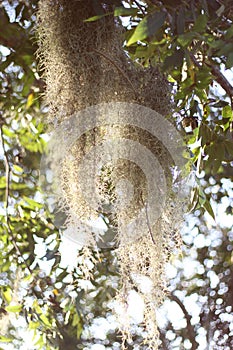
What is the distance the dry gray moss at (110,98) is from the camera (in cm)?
93

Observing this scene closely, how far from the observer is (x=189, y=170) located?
0.96 metres

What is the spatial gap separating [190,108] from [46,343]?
1.09m

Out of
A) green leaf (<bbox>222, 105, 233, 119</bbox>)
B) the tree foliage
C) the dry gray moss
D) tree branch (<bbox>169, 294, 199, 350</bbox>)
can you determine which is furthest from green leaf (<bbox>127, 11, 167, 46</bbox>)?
tree branch (<bbox>169, 294, 199, 350</bbox>)

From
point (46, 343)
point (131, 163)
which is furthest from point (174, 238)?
point (46, 343)

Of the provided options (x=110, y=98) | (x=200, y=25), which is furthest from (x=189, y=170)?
(x=200, y=25)

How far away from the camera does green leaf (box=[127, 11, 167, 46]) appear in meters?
0.71

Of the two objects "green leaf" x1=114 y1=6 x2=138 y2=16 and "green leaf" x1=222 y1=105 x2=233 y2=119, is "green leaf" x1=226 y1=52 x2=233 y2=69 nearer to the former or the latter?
"green leaf" x1=114 y1=6 x2=138 y2=16

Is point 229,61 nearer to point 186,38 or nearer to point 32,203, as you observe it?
point 186,38

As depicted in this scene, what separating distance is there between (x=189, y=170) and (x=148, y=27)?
299 mm

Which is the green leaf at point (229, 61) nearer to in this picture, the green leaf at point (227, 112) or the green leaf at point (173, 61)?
the green leaf at point (173, 61)

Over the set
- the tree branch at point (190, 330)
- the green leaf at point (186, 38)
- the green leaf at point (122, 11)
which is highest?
the tree branch at point (190, 330)

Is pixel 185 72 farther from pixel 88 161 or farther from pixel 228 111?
pixel 88 161

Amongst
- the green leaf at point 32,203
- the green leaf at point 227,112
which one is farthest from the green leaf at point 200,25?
the green leaf at point 32,203

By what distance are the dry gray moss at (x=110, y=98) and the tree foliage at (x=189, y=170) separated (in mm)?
37
